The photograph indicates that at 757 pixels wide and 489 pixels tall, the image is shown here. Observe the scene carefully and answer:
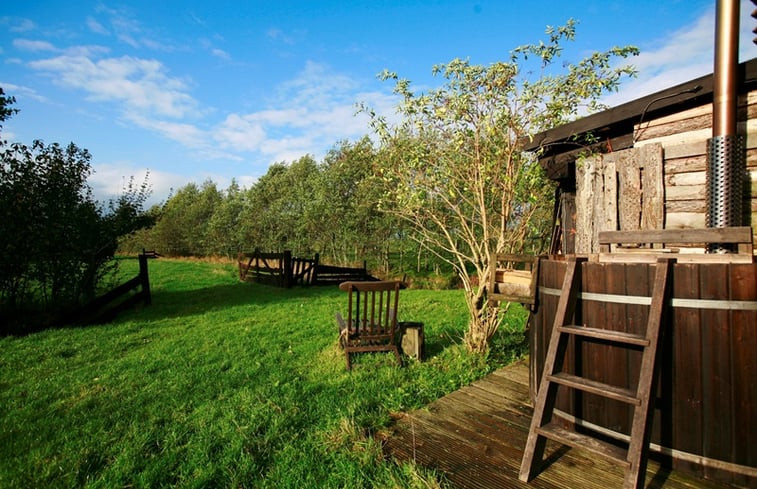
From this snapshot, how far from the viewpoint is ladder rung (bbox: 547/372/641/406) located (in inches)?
99.7

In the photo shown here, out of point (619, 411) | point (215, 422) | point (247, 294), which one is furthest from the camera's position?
point (247, 294)

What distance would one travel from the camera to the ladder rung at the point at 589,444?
2.45 meters

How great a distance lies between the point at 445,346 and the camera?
6785mm

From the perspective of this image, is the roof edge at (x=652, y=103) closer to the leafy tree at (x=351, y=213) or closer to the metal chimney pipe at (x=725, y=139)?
the metal chimney pipe at (x=725, y=139)

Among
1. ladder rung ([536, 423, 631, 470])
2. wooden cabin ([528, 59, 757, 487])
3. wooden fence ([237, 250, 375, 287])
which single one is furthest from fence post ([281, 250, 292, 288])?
ladder rung ([536, 423, 631, 470])

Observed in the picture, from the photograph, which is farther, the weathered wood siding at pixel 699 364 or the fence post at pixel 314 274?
the fence post at pixel 314 274

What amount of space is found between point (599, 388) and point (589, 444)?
0.39m

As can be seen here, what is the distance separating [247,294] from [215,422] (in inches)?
413

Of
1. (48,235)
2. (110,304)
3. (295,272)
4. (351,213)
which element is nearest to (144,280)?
(110,304)

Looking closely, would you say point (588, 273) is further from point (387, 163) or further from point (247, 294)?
point (247, 294)

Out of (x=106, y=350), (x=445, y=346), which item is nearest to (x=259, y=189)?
(x=106, y=350)

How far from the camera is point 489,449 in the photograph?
3.16 metres

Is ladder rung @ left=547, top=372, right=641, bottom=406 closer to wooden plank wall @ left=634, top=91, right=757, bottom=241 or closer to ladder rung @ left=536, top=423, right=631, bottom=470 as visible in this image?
ladder rung @ left=536, top=423, right=631, bottom=470

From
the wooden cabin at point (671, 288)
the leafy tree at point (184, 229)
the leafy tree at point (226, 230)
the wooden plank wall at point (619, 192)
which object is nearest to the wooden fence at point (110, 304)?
the wooden cabin at point (671, 288)
